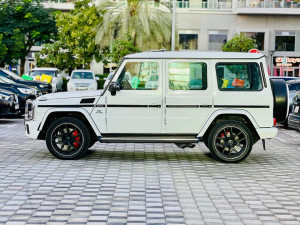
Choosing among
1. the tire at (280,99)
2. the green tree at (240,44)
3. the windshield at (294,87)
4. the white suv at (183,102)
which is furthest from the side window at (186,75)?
the green tree at (240,44)

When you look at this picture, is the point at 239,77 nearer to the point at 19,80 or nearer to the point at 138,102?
the point at 138,102

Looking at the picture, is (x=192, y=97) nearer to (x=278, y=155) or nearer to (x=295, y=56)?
(x=278, y=155)

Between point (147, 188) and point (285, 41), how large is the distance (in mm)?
45316

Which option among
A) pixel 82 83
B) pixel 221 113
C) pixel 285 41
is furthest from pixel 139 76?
pixel 285 41

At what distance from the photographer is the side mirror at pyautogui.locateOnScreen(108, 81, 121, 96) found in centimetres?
1055

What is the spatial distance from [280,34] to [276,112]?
1650 inches

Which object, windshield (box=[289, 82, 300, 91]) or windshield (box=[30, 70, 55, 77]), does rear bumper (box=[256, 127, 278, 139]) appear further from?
windshield (box=[30, 70, 55, 77])

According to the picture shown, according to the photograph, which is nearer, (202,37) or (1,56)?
(1,56)

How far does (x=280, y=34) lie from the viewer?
168ft

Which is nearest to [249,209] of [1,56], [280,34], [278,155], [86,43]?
[278,155]

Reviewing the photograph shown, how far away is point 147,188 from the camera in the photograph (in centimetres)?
818

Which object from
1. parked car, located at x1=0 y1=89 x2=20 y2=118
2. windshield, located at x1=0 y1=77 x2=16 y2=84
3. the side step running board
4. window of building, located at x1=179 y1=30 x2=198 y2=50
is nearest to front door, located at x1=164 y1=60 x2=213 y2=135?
the side step running board

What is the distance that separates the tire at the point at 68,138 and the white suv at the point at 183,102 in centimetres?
2

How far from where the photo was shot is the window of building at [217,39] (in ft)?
169
